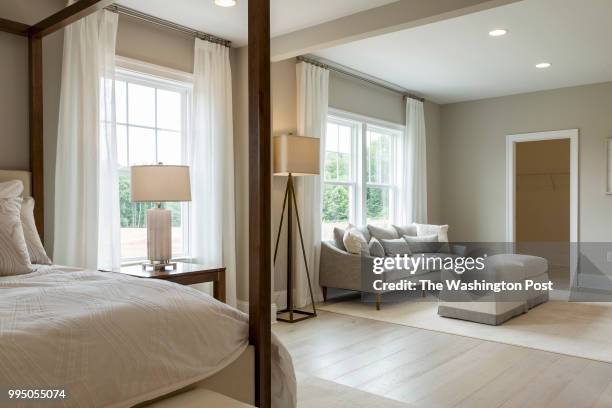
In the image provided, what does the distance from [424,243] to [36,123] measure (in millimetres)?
4459

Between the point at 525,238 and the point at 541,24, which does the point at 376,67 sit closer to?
the point at 541,24

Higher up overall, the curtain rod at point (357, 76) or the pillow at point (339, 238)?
the curtain rod at point (357, 76)

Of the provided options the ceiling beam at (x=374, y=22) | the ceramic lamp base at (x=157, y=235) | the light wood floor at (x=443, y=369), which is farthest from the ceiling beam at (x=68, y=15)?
the light wood floor at (x=443, y=369)

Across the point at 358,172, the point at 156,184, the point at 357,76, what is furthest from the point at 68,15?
the point at 358,172

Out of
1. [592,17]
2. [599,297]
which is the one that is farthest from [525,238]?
[592,17]

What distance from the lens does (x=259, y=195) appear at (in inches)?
78.3

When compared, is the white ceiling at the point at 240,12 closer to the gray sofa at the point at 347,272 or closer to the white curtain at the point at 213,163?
the white curtain at the point at 213,163

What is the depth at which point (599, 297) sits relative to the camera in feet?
19.5

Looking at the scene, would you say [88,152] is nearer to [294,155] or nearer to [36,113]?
[36,113]

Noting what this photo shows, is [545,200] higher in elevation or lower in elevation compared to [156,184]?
lower

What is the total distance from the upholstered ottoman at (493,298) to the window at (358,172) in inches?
61.2

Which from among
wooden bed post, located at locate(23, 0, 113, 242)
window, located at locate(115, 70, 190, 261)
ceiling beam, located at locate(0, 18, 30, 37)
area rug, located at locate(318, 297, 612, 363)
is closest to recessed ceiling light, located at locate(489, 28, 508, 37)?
area rug, located at locate(318, 297, 612, 363)

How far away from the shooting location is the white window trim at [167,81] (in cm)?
396

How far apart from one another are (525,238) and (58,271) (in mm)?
8710
